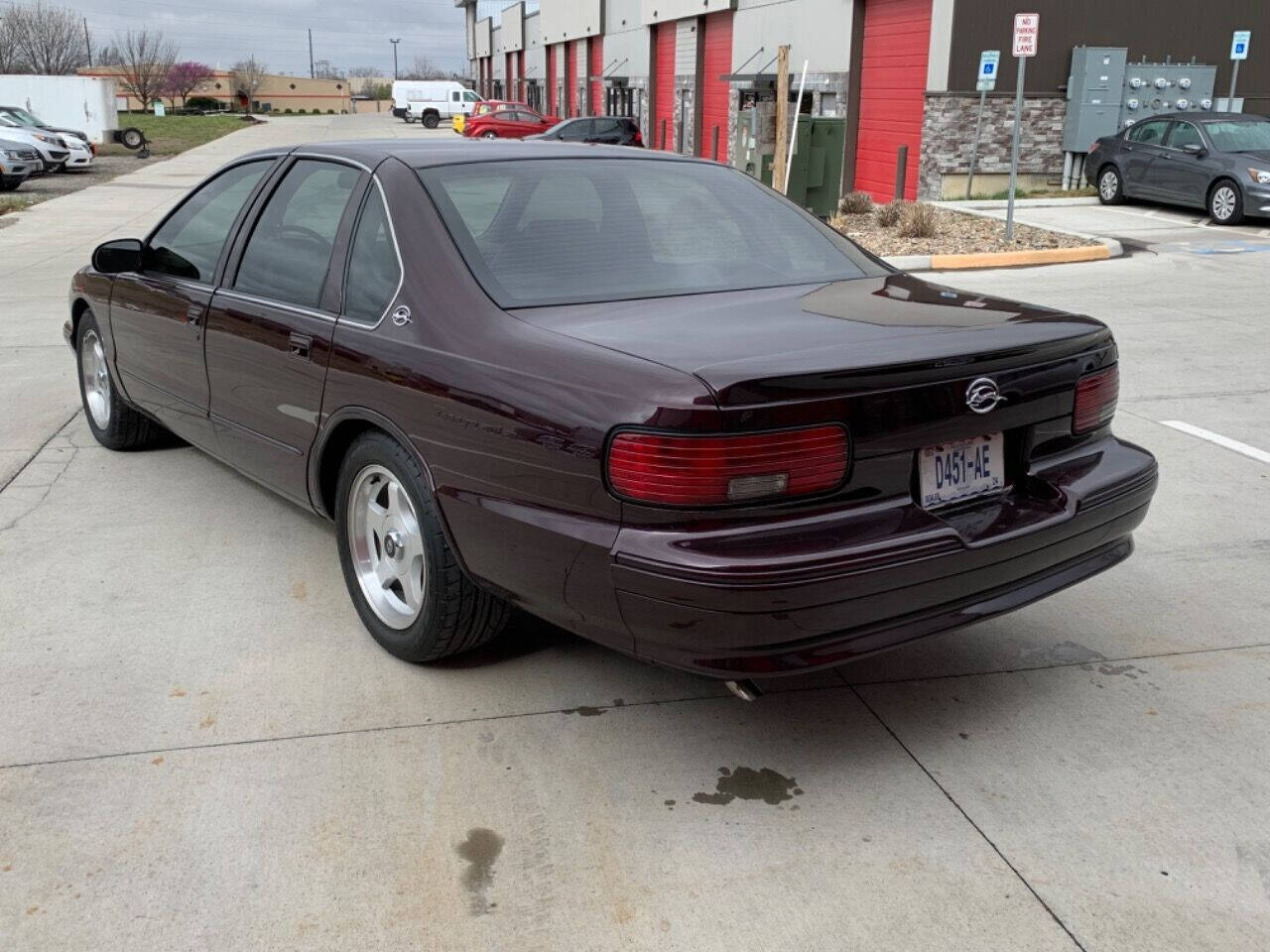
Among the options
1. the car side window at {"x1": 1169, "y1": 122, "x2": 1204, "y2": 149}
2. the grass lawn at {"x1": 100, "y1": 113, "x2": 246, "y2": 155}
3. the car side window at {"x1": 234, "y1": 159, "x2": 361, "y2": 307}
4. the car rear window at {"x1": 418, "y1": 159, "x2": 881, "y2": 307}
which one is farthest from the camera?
the grass lawn at {"x1": 100, "y1": 113, "x2": 246, "y2": 155}

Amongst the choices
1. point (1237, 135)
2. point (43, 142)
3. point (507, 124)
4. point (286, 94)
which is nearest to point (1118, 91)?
point (1237, 135)

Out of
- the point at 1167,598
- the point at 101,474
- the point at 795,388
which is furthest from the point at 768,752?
the point at 101,474

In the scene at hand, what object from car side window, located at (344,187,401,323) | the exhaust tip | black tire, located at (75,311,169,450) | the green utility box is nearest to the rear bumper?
the exhaust tip

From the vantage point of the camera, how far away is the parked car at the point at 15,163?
76.9 feet

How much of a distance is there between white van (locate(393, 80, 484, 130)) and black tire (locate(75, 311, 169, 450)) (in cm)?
5908

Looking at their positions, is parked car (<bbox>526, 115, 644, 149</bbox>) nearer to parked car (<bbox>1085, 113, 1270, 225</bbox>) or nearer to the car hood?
parked car (<bbox>1085, 113, 1270, 225</bbox>)

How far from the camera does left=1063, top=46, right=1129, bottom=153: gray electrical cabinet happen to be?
20750 millimetres

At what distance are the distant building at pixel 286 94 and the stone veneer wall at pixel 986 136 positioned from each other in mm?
84919

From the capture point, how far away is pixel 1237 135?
17.4 m

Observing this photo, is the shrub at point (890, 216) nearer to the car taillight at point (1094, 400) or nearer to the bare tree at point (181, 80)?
the car taillight at point (1094, 400)

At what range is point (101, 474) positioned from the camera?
579cm

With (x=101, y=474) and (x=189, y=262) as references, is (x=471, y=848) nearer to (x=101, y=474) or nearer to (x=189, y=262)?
(x=189, y=262)

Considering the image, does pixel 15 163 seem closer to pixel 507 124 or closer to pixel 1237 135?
pixel 507 124

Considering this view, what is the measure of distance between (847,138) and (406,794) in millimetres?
23135
